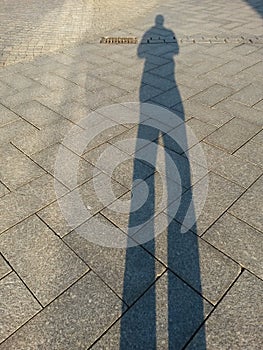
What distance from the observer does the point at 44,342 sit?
91.9 inches

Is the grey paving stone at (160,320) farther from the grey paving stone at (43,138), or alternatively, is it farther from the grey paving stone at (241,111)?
the grey paving stone at (241,111)

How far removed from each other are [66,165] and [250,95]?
11.7 feet

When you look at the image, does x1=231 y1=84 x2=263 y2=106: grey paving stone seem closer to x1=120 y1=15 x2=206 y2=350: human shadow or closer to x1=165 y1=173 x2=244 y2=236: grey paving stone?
x1=120 y1=15 x2=206 y2=350: human shadow

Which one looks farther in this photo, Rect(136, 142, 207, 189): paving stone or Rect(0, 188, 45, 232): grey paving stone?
Rect(136, 142, 207, 189): paving stone

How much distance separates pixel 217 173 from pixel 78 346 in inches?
96.9

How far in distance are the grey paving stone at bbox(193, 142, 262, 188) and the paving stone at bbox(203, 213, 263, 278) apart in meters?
0.66

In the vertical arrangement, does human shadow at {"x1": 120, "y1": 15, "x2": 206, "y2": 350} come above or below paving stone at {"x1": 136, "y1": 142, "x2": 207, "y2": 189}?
below

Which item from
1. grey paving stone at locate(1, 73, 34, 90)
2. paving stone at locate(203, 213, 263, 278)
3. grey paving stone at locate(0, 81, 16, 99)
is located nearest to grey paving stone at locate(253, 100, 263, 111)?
paving stone at locate(203, 213, 263, 278)

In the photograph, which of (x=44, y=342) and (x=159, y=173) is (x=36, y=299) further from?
(x=159, y=173)

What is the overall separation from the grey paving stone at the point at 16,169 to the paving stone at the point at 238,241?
7.19 feet

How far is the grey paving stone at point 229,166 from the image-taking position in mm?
3751

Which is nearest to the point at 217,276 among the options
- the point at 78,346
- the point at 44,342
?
the point at 78,346

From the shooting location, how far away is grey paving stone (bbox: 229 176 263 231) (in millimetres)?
3232

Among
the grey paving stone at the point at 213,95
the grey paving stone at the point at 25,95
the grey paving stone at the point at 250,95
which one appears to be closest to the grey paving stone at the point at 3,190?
the grey paving stone at the point at 25,95
